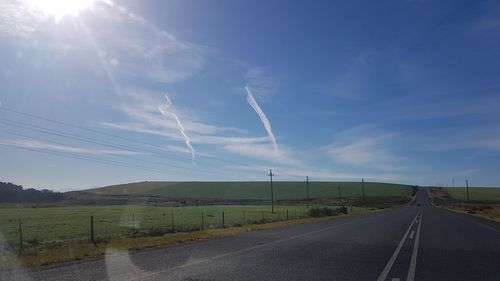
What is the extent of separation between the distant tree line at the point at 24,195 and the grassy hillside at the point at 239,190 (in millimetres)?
22258

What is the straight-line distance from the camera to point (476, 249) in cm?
1920

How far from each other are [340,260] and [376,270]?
204 cm

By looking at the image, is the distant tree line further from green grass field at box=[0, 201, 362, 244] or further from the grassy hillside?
green grass field at box=[0, 201, 362, 244]

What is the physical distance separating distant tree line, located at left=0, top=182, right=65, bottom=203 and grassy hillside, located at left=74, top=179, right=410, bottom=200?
22.3 m

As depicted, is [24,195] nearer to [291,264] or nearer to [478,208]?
[478,208]

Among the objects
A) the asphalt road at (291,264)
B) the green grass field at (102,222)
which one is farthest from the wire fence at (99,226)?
the asphalt road at (291,264)

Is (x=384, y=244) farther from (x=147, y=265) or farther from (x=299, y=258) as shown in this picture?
(x=147, y=265)

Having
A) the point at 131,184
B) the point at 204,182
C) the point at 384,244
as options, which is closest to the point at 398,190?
the point at 204,182

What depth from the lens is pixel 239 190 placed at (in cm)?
16300

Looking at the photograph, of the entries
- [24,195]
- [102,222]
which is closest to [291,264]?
[102,222]

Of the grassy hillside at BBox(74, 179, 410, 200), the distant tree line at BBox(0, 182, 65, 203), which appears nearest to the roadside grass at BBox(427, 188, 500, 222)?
the grassy hillside at BBox(74, 179, 410, 200)

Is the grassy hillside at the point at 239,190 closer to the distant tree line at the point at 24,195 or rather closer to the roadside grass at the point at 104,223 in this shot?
the distant tree line at the point at 24,195

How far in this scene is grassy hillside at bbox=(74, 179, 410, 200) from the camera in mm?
150125

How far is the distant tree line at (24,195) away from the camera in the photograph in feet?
449
